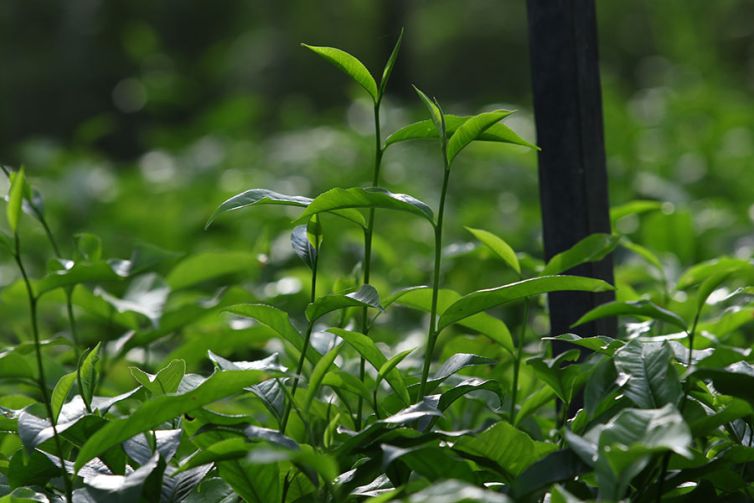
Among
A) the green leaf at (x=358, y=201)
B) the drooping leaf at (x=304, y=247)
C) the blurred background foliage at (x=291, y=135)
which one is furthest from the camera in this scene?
the blurred background foliage at (x=291, y=135)

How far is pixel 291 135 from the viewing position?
6051 mm

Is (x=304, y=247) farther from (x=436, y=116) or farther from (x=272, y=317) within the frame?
(x=436, y=116)

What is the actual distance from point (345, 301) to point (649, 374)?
37 cm

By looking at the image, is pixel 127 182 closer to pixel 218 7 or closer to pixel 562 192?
pixel 562 192

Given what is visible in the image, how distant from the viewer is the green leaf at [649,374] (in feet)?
3.71

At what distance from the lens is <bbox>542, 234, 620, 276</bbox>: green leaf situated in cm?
141

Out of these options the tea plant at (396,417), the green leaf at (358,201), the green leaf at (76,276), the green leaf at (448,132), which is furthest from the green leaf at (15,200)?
the green leaf at (448,132)

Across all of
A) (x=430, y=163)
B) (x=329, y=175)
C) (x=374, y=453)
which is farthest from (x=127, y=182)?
(x=374, y=453)

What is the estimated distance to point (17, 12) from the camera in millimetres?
10664

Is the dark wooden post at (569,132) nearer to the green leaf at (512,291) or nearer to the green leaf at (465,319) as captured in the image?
the green leaf at (465,319)

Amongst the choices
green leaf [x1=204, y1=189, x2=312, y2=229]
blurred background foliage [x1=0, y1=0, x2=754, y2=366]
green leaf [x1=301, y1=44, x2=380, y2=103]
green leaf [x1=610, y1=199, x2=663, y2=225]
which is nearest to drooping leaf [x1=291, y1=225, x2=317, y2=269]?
green leaf [x1=204, y1=189, x2=312, y2=229]

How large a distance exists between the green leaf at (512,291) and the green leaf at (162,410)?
29 centimetres

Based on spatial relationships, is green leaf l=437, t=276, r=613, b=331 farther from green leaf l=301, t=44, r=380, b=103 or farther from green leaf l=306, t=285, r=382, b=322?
green leaf l=301, t=44, r=380, b=103

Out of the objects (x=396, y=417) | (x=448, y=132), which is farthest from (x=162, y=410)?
(x=448, y=132)
